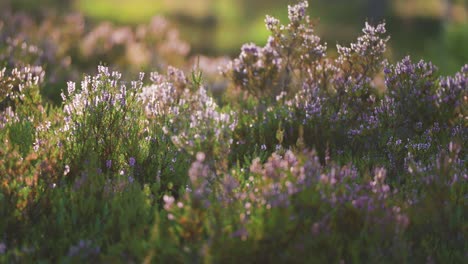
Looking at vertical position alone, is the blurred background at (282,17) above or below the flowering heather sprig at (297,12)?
above

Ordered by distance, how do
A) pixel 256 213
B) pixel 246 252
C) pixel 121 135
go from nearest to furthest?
pixel 246 252
pixel 256 213
pixel 121 135

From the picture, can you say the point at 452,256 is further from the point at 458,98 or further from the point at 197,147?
the point at 458,98

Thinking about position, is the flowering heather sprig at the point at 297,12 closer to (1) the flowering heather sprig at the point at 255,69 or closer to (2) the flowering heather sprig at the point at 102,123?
(1) the flowering heather sprig at the point at 255,69

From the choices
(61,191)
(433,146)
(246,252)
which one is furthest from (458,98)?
(61,191)

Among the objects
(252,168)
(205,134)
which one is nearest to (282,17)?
(205,134)

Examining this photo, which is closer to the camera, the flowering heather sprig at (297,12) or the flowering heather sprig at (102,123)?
the flowering heather sprig at (102,123)

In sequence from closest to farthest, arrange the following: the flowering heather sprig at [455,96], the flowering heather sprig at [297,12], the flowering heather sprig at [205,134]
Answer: the flowering heather sprig at [205,134], the flowering heather sprig at [455,96], the flowering heather sprig at [297,12]

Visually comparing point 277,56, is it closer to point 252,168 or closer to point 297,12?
point 297,12

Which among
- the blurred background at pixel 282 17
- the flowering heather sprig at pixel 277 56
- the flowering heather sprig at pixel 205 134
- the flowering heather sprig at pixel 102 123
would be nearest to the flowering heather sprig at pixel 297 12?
the flowering heather sprig at pixel 277 56
